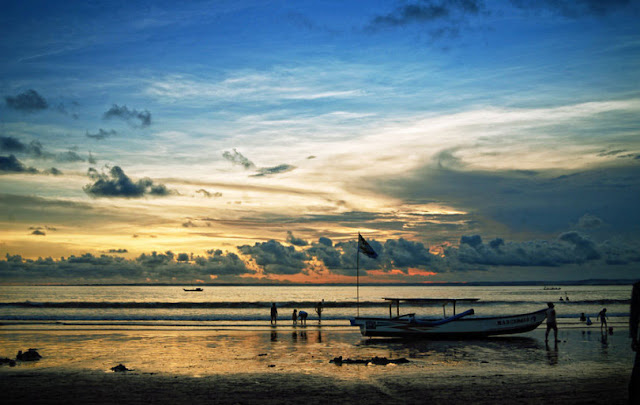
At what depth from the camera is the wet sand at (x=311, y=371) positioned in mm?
15773

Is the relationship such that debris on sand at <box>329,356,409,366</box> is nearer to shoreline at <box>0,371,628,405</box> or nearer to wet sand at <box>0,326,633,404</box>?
wet sand at <box>0,326,633,404</box>

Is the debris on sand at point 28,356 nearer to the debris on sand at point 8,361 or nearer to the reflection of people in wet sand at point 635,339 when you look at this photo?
the debris on sand at point 8,361

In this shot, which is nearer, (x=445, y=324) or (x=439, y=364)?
(x=439, y=364)

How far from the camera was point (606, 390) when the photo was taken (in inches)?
641

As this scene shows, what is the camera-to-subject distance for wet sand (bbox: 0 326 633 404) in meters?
15.8

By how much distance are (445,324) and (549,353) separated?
28.0 feet

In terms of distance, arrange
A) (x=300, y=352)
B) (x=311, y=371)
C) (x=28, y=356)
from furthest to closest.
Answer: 1. (x=300, y=352)
2. (x=28, y=356)
3. (x=311, y=371)

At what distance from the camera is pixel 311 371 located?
68.4ft

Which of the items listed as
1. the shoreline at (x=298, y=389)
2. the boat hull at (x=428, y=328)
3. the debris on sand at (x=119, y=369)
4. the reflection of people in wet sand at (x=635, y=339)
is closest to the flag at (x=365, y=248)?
the boat hull at (x=428, y=328)

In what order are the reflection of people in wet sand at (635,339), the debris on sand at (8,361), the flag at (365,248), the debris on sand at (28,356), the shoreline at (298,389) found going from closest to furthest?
1. the reflection of people in wet sand at (635,339)
2. the shoreline at (298,389)
3. the debris on sand at (8,361)
4. the debris on sand at (28,356)
5. the flag at (365,248)

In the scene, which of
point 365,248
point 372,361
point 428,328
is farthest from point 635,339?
point 365,248

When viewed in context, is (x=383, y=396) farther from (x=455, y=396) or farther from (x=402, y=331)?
(x=402, y=331)

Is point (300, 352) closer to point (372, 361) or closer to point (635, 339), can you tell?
point (372, 361)

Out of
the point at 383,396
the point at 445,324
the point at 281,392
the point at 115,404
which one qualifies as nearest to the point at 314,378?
the point at 281,392
